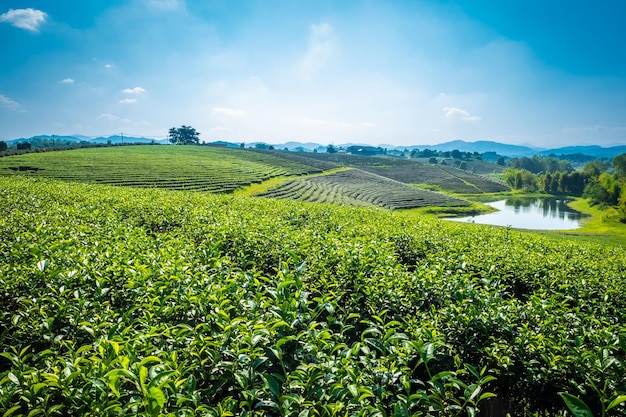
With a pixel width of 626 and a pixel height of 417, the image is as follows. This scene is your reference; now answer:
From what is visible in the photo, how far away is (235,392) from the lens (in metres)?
3.05

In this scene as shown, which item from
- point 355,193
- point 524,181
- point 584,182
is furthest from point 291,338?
point 584,182

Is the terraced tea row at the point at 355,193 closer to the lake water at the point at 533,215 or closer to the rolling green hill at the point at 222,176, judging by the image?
the rolling green hill at the point at 222,176

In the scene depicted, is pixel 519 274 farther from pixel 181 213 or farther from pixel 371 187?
pixel 371 187

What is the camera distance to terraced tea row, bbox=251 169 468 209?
197ft

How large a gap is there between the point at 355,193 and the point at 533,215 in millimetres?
40336

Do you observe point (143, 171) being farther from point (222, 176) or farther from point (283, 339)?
point (283, 339)

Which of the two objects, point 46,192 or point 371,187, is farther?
point 371,187

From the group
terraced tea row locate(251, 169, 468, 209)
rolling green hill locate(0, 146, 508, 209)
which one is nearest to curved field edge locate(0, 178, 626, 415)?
terraced tea row locate(251, 169, 468, 209)

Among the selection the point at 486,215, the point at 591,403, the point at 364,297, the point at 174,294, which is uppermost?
the point at 174,294

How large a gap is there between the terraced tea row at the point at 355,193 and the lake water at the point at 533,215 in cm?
979

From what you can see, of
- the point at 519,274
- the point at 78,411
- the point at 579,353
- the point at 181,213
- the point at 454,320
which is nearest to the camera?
the point at 78,411

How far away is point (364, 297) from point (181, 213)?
340 inches

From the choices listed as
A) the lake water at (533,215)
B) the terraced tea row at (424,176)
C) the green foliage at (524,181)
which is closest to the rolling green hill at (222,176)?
the terraced tea row at (424,176)

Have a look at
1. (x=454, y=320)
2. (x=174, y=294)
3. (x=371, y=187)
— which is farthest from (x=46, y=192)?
(x=371, y=187)
